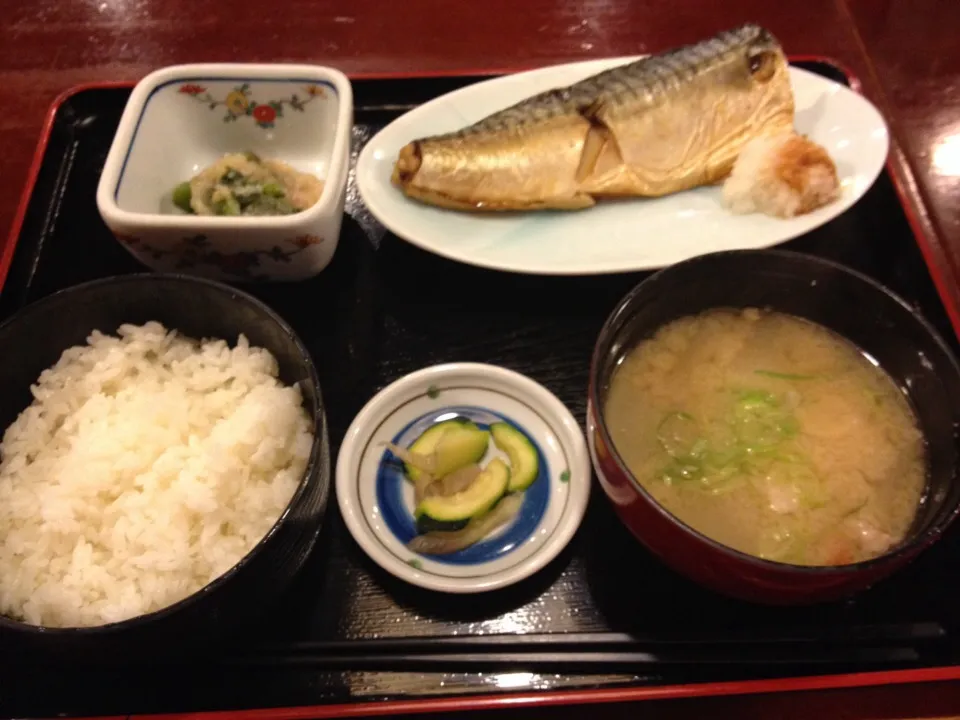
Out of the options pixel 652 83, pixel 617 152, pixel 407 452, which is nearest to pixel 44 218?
pixel 407 452

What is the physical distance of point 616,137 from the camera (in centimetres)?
185

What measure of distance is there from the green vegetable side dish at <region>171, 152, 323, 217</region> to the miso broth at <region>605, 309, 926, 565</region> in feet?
2.97

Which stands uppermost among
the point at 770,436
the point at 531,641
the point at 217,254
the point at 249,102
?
the point at 249,102

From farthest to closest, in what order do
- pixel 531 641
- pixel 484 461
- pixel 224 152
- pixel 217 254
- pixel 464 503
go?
pixel 224 152 → pixel 217 254 → pixel 484 461 → pixel 464 503 → pixel 531 641

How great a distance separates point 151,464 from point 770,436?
1100mm

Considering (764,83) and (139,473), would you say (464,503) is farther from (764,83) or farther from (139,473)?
(764,83)

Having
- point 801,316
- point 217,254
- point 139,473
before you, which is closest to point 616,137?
point 801,316

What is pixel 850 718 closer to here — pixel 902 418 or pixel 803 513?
pixel 803 513

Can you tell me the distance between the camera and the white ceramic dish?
61.4 inches

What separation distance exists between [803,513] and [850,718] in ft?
1.12

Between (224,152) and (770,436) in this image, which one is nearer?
(770,436)

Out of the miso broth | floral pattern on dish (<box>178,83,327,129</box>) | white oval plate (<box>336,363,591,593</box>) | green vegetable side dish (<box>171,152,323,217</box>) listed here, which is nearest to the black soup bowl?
the miso broth

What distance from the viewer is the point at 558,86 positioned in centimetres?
205

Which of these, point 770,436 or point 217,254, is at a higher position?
point 217,254
